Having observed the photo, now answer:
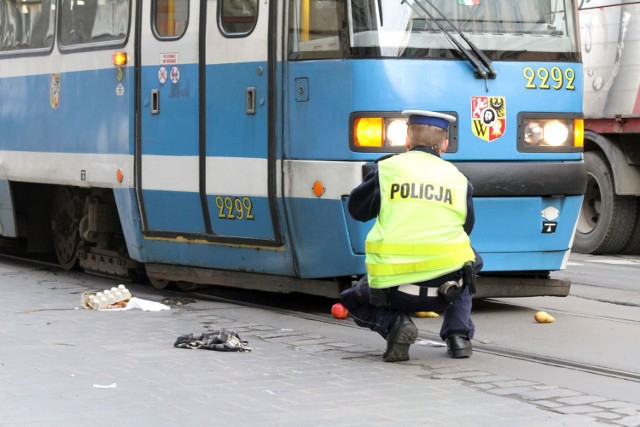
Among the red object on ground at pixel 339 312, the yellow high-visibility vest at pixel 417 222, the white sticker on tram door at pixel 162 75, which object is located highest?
the white sticker on tram door at pixel 162 75

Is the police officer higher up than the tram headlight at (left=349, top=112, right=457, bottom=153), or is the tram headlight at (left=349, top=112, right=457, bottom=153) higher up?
the tram headlight at (left=349, top=112, right=457, bottom=153)

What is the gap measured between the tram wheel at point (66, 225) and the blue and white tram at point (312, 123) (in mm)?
1113

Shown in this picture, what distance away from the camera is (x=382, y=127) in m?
9.12

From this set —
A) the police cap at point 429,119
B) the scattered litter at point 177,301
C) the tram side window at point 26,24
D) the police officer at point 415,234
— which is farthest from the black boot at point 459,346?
the tram side window at point 26,24

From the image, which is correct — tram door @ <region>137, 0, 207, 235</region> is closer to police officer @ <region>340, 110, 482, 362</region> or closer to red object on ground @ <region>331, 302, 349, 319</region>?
red object on ground @ <region>331, 302, 349, 319</region>

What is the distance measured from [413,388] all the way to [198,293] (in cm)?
447

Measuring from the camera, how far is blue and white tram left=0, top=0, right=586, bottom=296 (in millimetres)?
9227

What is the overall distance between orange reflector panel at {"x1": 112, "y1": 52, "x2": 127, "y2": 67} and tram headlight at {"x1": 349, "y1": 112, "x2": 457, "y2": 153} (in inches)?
101

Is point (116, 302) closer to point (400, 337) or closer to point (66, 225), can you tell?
point (66, 225)

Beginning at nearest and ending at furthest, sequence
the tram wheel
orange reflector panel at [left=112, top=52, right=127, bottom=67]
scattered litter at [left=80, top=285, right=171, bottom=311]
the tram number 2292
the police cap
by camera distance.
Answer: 1. the police cap
2. the tram number 2292
3. scattered litter at [left=80, top=285, right=171, bottom=311]
4. orange reflector panel at [left=112, top=52, right=127, bottom=67]
5. the tram wheel

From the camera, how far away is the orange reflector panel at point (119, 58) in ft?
36.1

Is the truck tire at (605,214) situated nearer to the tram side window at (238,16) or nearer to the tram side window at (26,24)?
the tram side window at (26,24)

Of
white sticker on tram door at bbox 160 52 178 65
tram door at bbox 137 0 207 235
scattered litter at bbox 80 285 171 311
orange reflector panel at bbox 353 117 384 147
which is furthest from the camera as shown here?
white sticker on tram door at bbox 160 52 178 65

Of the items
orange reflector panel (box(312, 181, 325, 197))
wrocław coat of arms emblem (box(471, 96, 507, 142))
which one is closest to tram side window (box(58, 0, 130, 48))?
orange reflector panel (box(312, 181, 325, 197))
